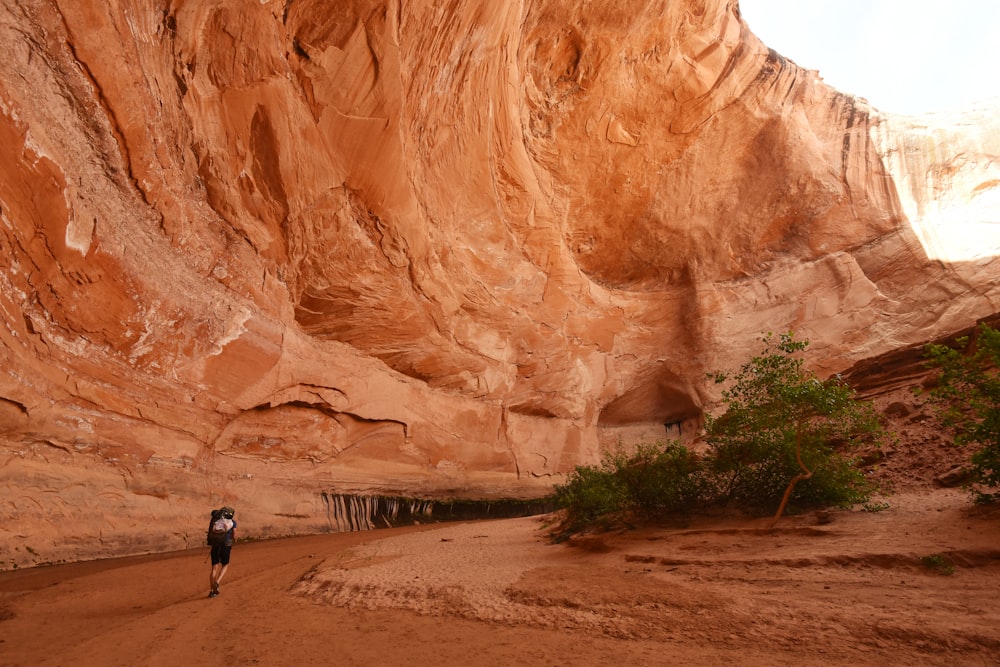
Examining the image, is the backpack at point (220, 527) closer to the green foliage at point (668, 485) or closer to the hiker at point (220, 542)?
the hiker at point (220, 542)

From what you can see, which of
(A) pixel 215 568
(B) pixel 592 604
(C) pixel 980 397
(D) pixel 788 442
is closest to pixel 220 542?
(A) pixel 215 568

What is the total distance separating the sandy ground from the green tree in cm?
50

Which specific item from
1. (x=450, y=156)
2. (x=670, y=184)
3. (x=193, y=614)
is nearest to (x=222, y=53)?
(x=450, y=156)

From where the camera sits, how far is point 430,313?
12.5 meters

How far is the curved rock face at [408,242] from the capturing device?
7.00 meters

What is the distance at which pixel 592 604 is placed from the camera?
163 inches

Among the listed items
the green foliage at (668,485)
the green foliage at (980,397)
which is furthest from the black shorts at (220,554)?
the green foliage at (980,397)

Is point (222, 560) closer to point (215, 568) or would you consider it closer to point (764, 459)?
point (215, 568)

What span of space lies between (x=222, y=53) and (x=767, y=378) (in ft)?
28.9

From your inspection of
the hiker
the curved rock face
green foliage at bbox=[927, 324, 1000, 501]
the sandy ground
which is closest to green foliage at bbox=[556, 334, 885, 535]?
the sandy ground

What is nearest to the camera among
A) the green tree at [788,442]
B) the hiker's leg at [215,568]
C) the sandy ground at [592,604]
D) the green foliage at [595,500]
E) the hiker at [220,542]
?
the sandy ground at [592,604]

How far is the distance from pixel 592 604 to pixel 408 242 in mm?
8667

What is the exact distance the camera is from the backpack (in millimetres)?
5480

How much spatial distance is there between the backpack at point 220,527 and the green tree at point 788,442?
220 inches
